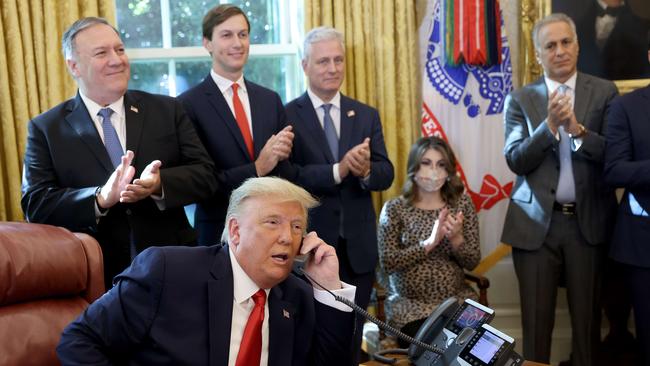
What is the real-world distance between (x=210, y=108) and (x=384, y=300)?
4.31ft

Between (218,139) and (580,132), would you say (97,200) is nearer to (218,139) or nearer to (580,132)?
(218,139)

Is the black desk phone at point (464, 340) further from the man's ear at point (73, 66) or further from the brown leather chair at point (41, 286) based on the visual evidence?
the man's ear at point (73, 66)

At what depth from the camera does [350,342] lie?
230 centimetres

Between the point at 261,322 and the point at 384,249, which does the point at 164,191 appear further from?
the point at 384,249

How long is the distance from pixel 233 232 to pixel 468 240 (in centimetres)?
208

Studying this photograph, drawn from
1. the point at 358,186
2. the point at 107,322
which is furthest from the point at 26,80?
the point at 107,322

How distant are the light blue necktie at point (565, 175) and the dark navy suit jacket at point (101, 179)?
174 centimetres

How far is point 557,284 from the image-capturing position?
401 cm

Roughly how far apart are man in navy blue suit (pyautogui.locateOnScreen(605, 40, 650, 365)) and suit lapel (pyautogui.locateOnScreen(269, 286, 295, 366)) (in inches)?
78.4

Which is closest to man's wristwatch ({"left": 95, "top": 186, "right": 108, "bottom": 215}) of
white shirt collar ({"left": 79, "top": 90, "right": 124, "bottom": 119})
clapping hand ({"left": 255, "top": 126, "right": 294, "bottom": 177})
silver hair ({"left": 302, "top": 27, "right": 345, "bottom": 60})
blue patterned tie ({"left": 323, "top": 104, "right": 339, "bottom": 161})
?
white shirt collar ({"left": 79, "top": 90, "right": 124, "bottom": 119})

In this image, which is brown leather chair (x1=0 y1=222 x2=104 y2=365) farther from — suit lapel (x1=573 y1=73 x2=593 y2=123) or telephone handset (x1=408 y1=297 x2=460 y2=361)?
suit lapel (x1=573 y1=73 x2=593 y2=123)

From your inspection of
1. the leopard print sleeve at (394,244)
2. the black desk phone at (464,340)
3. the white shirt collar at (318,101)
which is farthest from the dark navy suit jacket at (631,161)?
the black desk phone at (464,340)

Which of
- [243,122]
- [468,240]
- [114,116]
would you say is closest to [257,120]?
[243,122]

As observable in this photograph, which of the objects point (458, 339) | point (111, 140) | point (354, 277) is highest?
point (111, 140)
